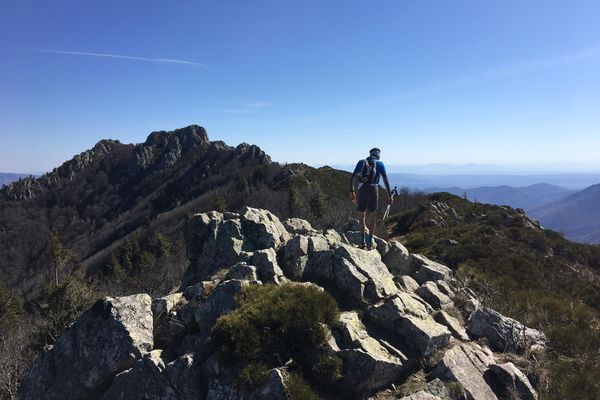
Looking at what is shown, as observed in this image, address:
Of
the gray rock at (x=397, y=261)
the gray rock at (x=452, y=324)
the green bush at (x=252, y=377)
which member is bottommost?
the gray rock at (x=452, y=324)

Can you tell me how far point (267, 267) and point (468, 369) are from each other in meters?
6.39

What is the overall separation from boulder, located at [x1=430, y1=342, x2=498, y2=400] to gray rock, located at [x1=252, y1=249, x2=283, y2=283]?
17.3ft

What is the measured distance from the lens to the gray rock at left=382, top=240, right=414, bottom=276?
15.1 metres

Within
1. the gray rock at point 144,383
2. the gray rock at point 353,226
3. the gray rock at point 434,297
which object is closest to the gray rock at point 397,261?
the gray rock at point 434,297

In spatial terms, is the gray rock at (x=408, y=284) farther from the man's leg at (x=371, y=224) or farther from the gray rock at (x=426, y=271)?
the man's leg at (x=371, y=224)

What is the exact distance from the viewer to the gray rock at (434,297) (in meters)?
12.3

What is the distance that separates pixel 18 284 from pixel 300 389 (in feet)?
436

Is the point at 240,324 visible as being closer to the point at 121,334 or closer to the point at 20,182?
the point at 121,334

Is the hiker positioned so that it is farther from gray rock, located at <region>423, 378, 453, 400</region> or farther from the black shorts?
gray rock, located at <region>423, 378, 453, 400</region>

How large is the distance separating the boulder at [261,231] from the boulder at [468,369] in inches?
304

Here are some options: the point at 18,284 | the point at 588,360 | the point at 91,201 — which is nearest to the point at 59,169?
the point at 91,201

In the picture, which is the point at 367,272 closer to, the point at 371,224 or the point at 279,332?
the point at 371,224

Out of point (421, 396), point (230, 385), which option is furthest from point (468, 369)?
point (230, 385)

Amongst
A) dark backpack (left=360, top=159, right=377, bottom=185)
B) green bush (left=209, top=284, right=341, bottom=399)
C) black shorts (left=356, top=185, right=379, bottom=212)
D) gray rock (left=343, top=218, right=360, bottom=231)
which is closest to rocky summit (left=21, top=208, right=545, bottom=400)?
green bush (left=209, top=284, right=341, bottom=399)
